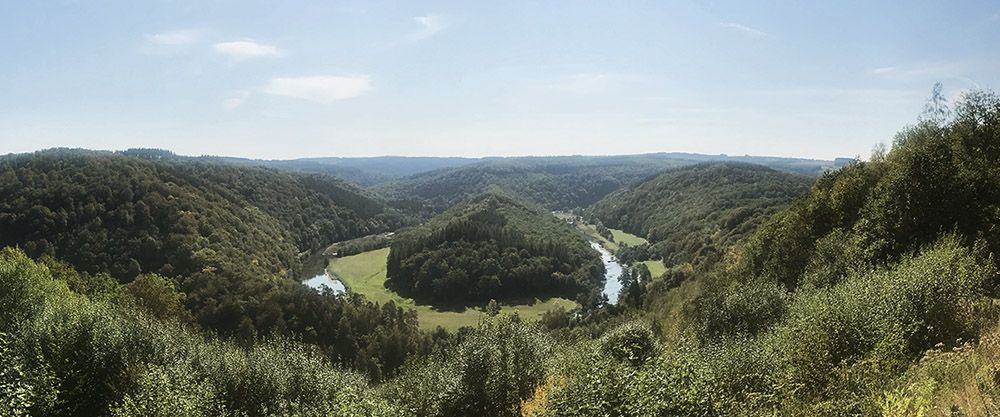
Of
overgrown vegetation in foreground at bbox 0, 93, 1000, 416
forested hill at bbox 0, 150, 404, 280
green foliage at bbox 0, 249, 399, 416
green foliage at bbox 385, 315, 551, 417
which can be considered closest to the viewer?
overgrown vegetation in foreground at bbox 0, 93, 1000, 416

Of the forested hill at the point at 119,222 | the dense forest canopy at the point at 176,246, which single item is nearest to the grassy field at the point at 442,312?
the dense forest canopy at the point at 176,246

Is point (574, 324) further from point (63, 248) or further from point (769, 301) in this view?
point (63, 248)

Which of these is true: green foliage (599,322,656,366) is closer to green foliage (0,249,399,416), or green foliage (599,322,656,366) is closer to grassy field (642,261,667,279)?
green foliage (0,249,399,416)

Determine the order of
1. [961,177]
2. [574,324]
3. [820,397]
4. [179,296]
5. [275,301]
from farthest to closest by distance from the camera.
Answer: [574,324] < [275,301] < [179,296] < [961,177] < [820,397]

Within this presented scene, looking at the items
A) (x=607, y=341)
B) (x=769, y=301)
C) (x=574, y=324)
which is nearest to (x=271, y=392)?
(x=607, y=341)

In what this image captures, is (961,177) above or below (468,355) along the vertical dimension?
above

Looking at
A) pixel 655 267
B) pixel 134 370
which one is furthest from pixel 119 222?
pixel 655 267

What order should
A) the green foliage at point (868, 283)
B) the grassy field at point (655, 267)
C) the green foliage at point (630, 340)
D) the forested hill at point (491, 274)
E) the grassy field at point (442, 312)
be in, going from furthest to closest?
1. the forested hill at point (491, 274)
2. the grassy field at point (655, 267)
3. the grassy field at point (442, 312)
4. the green foliage at point (630, 340)
5. the green foliage at point (868, 283)

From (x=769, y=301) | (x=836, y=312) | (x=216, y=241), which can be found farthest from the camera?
(x=216, y=241)

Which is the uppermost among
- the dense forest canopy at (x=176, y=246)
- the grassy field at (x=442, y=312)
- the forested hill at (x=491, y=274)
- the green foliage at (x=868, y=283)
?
the green foliage at (x=868, y=283)

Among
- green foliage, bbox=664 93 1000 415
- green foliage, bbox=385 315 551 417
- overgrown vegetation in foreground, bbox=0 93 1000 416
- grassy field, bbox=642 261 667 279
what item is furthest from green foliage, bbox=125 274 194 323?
grassy field, bbox=642 261 667 279

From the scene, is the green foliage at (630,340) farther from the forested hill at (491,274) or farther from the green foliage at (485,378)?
the forested hill at (491,274)
